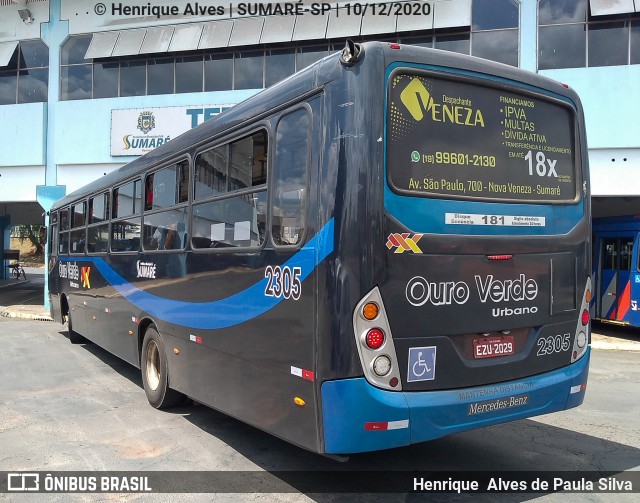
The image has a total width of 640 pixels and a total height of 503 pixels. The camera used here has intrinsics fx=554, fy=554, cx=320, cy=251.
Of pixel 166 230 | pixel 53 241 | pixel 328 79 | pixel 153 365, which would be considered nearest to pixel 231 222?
pixel 328 79

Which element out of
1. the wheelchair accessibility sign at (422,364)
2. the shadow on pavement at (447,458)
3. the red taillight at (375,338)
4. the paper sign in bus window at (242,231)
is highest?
the paper sign in bus window at (242,231)

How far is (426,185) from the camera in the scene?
3891 mm

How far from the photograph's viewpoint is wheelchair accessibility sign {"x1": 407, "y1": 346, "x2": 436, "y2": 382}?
12.2ft

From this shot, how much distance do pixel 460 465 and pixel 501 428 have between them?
1.30 meters

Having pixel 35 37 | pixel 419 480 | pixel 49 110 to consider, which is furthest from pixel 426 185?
pixel 35 37

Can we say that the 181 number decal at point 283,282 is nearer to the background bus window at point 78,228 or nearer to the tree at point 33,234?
the background bus window at point 78,228

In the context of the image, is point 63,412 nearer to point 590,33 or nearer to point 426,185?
point 426,185

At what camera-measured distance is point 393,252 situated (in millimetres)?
3664

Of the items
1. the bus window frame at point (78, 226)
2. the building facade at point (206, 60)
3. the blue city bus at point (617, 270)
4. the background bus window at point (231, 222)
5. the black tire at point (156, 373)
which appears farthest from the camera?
the building facade at point (206, 60)

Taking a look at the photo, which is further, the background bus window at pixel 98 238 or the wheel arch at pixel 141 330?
the background bus window at pixel 98 238

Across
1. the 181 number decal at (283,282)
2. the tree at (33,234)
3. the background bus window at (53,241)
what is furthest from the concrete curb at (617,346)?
the tree at (33,234)

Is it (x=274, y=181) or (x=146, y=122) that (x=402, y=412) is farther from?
(x=146, y=122)

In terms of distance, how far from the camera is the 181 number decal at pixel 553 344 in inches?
173

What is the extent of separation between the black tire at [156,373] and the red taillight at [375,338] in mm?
3436
